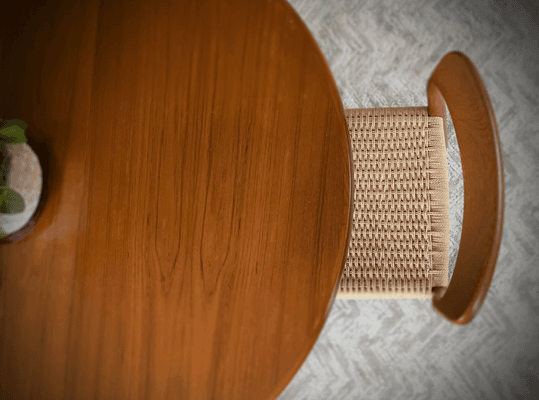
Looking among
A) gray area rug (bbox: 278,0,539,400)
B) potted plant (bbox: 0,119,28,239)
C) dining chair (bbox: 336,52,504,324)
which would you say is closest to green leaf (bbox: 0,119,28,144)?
potted plant (bbox: 0,119,28,239)

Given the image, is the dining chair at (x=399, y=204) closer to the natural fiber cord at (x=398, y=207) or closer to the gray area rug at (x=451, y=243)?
the natural fiber cord at (x=398, y=207)

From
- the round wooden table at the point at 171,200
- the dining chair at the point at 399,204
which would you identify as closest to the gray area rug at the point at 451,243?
the dining chair at the point at 399,204

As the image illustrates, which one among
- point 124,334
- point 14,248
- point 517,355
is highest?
point 14,248

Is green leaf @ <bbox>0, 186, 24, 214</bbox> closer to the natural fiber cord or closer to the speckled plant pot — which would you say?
the speckled plant pot

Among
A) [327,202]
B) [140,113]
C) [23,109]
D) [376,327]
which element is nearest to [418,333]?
[376,327]

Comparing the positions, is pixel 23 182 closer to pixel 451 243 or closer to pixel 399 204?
pixel 399 204

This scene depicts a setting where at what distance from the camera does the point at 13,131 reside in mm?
479

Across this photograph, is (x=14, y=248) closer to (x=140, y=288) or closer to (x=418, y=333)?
(x=140, y=288)

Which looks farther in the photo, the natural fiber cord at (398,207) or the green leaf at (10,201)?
the natural fiber cord at (398,207)

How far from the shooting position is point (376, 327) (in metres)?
1.06

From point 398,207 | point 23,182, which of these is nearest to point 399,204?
point 398,207

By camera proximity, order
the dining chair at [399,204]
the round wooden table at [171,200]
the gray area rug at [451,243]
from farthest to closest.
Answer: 1. the gray area rug at [451,243]
2. the dining chair at [399,204]
3. the round wooden table at [171,200]

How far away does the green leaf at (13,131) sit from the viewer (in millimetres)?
479

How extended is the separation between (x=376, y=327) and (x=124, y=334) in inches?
32.4
